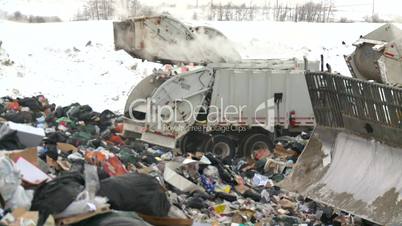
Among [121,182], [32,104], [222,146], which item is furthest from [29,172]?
[32,104]

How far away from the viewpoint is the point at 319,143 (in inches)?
320

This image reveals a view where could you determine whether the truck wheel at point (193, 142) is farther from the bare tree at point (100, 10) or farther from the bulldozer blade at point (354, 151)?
the bare tree at point (100, 10)

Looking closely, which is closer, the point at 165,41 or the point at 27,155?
the point at 27,155

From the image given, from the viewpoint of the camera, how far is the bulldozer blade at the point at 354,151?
688 centimetres

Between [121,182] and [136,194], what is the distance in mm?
194

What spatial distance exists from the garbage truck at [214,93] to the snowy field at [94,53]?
19.6ft

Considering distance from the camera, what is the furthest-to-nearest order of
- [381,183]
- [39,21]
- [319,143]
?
1. [39,21]
2. [319,143]
3. [381,183]

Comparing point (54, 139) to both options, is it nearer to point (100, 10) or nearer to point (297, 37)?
point (297, 37)

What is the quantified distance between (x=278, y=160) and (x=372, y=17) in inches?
916

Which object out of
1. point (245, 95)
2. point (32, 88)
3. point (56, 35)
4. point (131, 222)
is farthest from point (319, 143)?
point (56, 35)

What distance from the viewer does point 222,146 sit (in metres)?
13.3

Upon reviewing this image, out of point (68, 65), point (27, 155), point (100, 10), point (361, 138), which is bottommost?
point (68, 65)

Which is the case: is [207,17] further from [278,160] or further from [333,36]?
[278,160]

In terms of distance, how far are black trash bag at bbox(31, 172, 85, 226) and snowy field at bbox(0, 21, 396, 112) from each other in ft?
45.0
